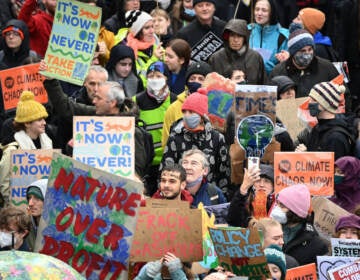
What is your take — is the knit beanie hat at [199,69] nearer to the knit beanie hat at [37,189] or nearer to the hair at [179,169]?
the hair at [179,169]

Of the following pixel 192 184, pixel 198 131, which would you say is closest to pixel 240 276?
pixel 192 184

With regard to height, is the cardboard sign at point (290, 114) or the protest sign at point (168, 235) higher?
the cardboard sign at point (290, 114)

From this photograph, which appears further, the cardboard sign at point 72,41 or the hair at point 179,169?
the cardboard sign at point 72,41

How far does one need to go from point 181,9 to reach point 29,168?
255 inches

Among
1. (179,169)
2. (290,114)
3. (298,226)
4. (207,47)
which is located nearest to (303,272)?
(298,226)

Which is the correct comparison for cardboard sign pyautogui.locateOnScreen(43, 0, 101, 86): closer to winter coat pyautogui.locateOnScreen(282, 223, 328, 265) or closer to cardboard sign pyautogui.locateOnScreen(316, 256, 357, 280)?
winter coat pyautogui.locateOnScreen(282, 223, 328, 265)

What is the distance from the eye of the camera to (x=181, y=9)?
19734mm

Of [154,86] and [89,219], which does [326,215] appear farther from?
[89,219]

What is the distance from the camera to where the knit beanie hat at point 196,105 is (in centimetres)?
1472

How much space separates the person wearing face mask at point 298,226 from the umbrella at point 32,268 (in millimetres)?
5564

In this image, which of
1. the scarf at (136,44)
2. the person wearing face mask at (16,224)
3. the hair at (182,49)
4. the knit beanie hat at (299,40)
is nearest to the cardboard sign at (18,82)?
the hair at (182,49)

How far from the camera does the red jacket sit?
1766cm

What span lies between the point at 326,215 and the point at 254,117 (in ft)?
3.78

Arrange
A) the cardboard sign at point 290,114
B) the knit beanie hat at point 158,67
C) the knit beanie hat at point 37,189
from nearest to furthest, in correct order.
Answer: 1. the knit beanie hat at point 37,189
2. the cardboard sign at point 290,114
3. the knit beanie hat at point 158,67
